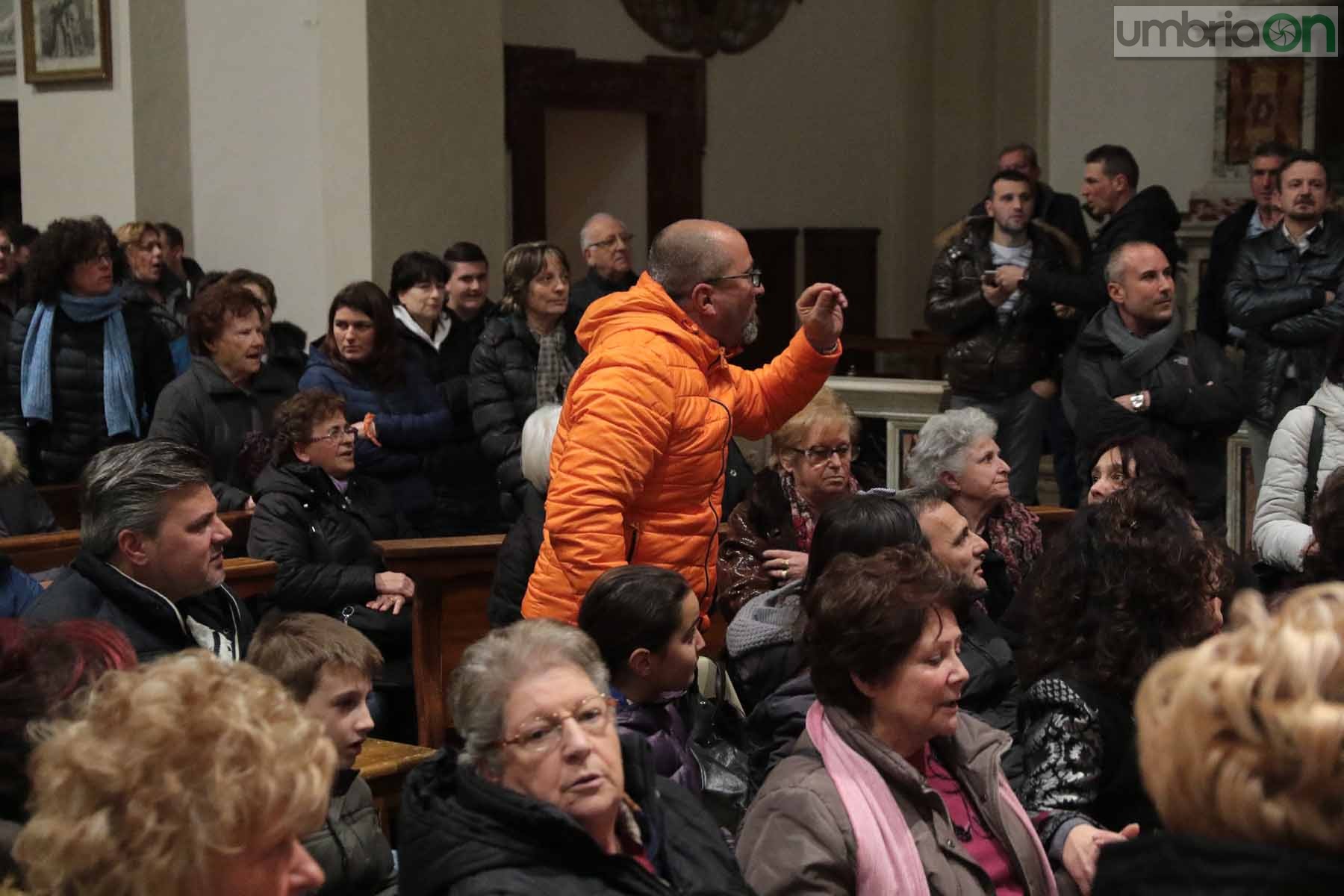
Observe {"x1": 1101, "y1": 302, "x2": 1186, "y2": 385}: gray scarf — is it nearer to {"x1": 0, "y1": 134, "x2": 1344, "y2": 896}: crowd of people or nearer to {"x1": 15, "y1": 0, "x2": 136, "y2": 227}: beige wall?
{"x1": 0, "y1": 134, "x2": 1344, "y2": 896}: crowd of people

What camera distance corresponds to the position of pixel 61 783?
1984mm

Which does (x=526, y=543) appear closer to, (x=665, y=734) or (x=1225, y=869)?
(x=665, y=734)

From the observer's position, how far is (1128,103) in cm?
1066


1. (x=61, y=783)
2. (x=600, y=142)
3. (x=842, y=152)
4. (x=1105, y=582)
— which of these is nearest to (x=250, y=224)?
(x=600, y=142)

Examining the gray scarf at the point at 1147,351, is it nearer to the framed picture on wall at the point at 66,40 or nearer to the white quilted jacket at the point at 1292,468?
the white quilted jacket at the point at 1292,468

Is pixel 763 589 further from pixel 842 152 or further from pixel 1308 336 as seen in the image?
pixel 842 152

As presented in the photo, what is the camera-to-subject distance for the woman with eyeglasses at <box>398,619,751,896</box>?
258 cm

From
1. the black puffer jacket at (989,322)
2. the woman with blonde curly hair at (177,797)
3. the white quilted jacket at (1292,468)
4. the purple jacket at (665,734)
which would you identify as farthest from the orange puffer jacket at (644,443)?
the black puffer jacket at (989,322)

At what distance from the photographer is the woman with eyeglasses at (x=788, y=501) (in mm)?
4484

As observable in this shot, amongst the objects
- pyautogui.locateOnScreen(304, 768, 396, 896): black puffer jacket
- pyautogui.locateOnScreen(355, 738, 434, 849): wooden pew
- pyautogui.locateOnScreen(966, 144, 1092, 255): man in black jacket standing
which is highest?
pyautogui.locateOnScreen(966, 144, 1092, 255): man in black jacket standing

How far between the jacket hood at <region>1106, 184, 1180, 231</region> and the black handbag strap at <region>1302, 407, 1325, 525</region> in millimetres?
2531

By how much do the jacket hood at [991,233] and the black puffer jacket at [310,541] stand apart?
310 centimetres

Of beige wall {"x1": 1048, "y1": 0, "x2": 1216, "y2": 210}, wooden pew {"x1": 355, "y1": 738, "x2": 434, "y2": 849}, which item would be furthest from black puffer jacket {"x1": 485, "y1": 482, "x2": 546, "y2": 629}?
beige wall {"x1": 1048, "y1": 0, "x2": 1216, "y2": 210}

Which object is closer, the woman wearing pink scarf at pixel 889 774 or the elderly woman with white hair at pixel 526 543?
the woman wearing pink scarf at pixel 889 774
